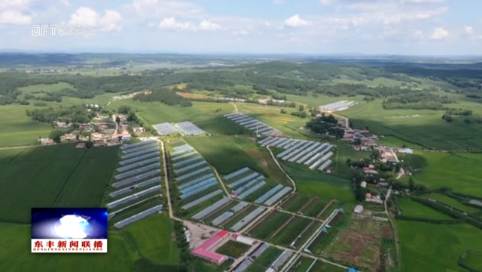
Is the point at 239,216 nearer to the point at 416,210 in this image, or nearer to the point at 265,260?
the point at 265,260

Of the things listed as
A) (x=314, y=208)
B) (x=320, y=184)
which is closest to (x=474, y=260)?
(x=314, y=208)

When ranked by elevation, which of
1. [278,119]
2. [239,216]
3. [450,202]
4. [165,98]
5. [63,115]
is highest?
[165,98]

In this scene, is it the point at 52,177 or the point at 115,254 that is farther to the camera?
the point at 52,177

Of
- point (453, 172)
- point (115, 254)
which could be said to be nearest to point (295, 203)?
point (115, 254)

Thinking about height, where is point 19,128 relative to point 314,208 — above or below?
above

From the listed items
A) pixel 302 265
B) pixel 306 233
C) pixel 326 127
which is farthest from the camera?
pixel 326 127

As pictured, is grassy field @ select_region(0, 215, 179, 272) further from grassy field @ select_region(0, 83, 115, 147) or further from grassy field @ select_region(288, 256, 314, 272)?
grassy field @ select_region(0, 83, 115, 147)

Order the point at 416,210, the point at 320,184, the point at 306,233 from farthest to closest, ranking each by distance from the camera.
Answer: the point at 320,184 → the point at 416,210 → the point at 306,233
